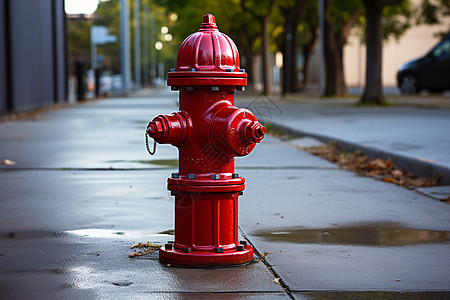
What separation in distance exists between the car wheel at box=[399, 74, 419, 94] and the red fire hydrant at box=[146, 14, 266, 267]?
84.4ft

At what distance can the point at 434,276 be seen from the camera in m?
3.94

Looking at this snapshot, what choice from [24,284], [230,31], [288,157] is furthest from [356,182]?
[230,31]

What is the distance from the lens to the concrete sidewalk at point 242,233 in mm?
3727

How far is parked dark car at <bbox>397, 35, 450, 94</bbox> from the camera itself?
89.0 ft

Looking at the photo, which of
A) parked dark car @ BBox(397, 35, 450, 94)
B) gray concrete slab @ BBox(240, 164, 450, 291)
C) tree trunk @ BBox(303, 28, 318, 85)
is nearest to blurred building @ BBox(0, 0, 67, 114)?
parked dark car @ BBox(397, 35, 450, 94)

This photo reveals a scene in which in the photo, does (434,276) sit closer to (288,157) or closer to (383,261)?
(383,261)

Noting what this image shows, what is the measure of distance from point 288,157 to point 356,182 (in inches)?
93.3

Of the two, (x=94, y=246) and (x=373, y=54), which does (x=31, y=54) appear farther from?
(x=94, y=246)

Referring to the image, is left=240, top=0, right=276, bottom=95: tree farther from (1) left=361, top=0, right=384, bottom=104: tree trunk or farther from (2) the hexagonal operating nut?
(2) the hexagonal operating nut

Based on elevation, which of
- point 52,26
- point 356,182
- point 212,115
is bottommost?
point 356,182

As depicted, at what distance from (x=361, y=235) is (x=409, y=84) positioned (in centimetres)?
2538

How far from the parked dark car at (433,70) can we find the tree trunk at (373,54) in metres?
4.86

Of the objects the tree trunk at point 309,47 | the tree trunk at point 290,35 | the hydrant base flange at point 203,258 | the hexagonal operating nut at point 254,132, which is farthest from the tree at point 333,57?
the hydrant base flange at point 203,258

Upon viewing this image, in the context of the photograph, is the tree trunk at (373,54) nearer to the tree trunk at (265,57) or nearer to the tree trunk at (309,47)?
the tree trunk at (265,57)
